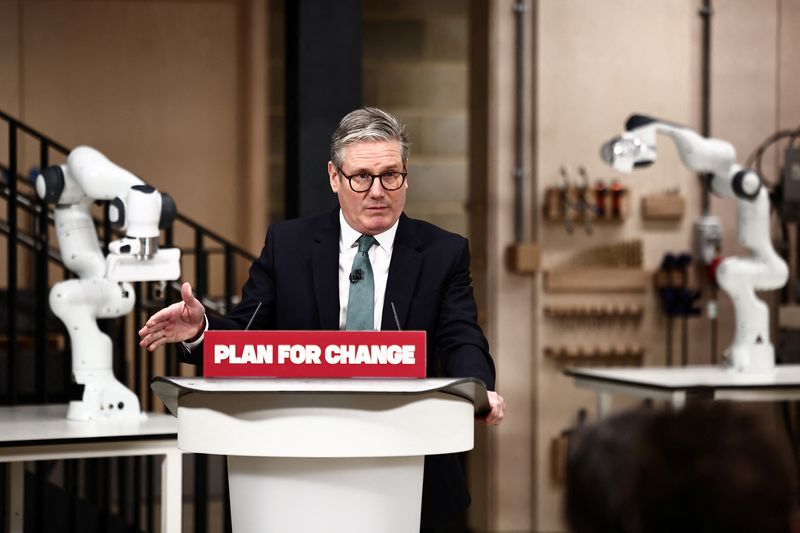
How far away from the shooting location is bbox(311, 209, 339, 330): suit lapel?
7.51 feet

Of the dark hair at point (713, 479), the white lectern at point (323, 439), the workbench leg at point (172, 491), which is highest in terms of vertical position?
the dark hair at point (713, 479)

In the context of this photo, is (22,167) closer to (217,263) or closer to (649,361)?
(217,263)

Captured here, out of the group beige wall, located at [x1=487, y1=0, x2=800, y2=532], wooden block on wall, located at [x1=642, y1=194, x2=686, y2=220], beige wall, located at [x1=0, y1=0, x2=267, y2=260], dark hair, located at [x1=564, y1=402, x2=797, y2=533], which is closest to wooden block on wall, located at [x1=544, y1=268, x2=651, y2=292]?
beige wall, located at [x1=487, y1=0, x2=800, y2=532]

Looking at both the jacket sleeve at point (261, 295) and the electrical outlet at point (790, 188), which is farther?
the electrical outlet at point (790, 188)

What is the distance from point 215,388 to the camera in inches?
70.5

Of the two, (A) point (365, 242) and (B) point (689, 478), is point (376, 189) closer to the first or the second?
(A) point (365, 242)

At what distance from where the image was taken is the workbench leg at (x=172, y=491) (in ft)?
10.5

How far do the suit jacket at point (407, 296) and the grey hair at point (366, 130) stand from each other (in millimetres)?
177

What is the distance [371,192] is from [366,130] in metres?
0.12

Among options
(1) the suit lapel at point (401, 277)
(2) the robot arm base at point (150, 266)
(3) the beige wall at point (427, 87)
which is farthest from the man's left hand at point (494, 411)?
(3) the beige wall at point (427, 87)

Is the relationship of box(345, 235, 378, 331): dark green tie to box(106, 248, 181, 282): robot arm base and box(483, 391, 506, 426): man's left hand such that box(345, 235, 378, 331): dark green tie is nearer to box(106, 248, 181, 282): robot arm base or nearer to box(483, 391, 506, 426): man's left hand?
box(483, 391, 506, 426): man's left hand

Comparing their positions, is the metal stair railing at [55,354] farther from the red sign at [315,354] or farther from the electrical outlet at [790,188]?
the electrical outlet at [790,188]

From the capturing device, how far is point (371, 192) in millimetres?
2264

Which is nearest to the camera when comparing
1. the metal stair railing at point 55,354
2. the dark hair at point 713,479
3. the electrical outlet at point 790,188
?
the dark hair at point 713,479
